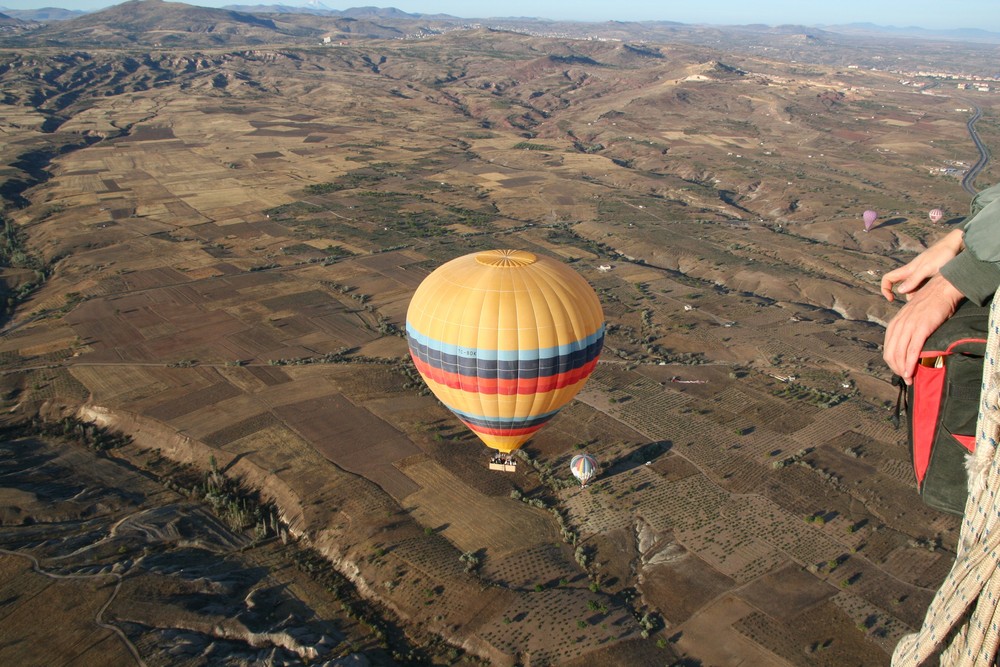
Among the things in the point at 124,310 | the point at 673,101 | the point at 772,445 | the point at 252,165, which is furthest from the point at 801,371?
the point at 673,101

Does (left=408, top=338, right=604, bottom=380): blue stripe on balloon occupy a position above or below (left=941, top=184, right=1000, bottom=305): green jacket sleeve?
below

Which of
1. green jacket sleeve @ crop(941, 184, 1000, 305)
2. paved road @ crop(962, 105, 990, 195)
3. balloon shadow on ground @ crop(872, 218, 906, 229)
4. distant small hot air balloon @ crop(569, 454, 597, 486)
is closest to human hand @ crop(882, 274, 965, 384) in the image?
green jacket sleeve @ crop(941, 184, 1000, 305)

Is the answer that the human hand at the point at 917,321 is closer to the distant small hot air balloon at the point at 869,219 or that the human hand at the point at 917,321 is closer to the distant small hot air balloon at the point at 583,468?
the distant small hot air balloon at the point at 583,468

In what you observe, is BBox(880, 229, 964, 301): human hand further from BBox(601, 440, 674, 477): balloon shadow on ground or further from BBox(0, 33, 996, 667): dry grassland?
BBox(601, 440, 674, 477): balloon shadow on ground

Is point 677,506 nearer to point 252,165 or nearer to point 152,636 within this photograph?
point 152,636

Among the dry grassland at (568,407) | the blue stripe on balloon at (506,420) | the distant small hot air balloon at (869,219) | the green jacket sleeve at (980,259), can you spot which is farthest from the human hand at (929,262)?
the distant small hot air balloon at (869,219)

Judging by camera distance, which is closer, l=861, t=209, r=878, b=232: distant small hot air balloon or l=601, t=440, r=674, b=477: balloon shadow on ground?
l=601, t=440, r=674, b=477: balloon shadow on ground
